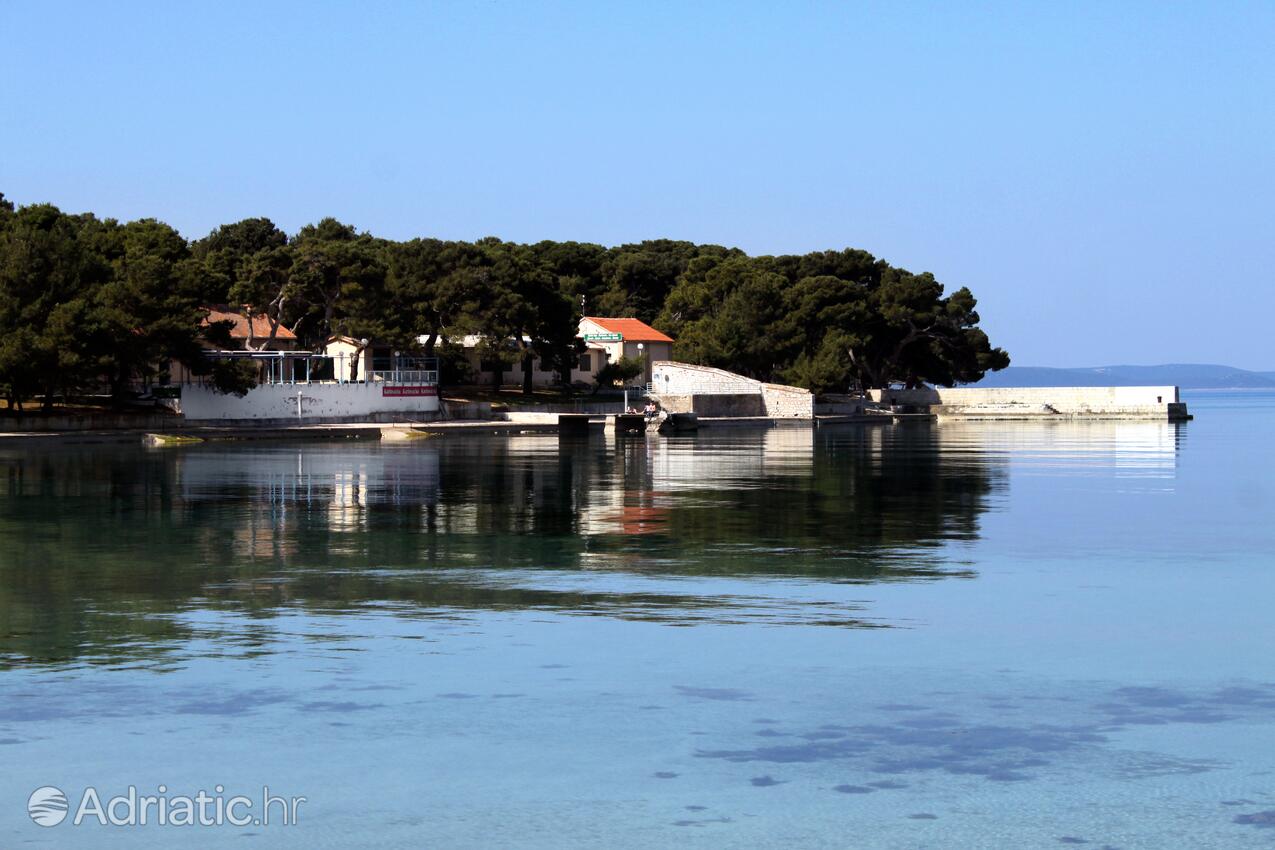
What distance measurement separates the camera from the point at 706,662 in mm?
16219

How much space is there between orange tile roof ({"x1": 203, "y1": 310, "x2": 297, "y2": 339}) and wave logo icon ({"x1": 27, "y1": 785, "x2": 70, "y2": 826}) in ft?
318

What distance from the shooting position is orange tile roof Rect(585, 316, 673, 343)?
138625 mm

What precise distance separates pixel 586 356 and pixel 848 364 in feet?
78.0

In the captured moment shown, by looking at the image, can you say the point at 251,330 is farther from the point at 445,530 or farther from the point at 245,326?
the point at 445,530

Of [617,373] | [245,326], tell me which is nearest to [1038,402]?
[617,373]

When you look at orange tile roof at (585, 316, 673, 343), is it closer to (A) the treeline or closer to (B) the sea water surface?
(A) the treeline

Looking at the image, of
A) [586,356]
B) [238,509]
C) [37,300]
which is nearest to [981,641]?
[238,509]

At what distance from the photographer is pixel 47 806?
35.8 ft

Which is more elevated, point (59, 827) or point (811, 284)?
point (811, 284)

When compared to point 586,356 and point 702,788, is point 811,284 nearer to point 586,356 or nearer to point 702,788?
point 586,356

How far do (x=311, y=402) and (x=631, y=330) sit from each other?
48281 millimetres

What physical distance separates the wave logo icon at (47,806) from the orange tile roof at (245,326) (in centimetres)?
9689

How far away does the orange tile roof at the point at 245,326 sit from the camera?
107188 mm

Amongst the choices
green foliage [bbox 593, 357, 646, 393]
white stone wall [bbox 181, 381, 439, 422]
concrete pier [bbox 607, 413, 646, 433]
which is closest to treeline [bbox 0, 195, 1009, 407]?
white stone wall [bbox 181, 381, 439, 422]
